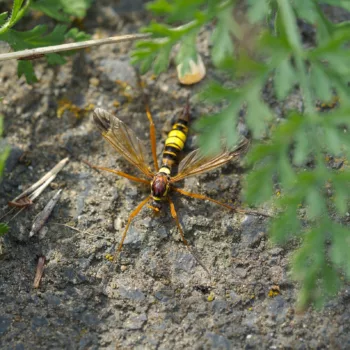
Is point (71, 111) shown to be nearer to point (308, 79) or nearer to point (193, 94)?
point (193, 94)

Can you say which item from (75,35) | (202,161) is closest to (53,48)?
(75,35)

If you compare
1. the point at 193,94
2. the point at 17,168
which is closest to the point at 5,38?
the point at 17,168

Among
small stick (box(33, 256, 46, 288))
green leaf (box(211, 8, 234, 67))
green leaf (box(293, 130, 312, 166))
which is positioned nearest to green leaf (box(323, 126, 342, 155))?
green leaf (box(293, 130, 312, 166))

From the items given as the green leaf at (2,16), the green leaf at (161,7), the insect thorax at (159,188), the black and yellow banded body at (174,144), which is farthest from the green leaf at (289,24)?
the green leaf at (2,16)

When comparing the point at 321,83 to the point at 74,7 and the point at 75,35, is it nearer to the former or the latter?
the point at 75,35

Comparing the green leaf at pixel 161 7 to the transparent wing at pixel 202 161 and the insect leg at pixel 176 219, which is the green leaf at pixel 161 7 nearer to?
the transparent wing at pixel 202 161

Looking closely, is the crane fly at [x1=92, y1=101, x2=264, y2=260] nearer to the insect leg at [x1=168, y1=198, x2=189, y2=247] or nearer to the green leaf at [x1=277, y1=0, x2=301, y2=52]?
the insect leg at [x1=168, y1=198, x2=189, y2=247]
